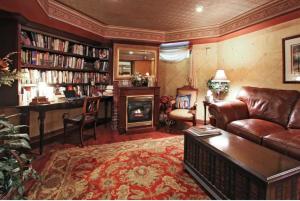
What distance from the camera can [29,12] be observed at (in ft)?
7.98

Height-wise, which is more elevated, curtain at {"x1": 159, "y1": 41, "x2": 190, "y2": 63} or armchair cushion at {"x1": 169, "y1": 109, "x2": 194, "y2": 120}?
curtain at {"x1": 159, "y1": 41, "x2": 190, "y2": 63}

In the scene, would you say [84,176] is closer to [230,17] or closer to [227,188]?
[227,188]

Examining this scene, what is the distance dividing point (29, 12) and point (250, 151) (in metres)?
3.27

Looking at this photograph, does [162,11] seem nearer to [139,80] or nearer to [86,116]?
[139,80]

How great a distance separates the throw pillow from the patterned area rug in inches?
57.5

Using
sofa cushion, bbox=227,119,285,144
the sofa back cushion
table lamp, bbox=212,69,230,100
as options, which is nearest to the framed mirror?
table lamp, bbox=212,69,230,100

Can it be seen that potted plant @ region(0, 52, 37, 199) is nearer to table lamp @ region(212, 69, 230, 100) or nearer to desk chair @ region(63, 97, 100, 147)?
desk chair @ region(63, 97, 100, 147)

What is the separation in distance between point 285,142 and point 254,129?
Answer: 0.45 meters

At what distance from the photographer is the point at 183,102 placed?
167 inches

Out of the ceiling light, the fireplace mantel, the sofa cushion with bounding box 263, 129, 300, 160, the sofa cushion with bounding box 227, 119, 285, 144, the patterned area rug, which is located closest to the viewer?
the patterned area rug

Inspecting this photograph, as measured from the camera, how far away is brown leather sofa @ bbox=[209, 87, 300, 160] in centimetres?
208

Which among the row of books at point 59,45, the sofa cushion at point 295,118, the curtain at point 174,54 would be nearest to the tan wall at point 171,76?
the curtain at point 174,54

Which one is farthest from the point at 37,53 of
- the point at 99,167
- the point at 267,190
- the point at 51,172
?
the point at 267,190

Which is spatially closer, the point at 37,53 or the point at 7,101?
the point at 7,101
